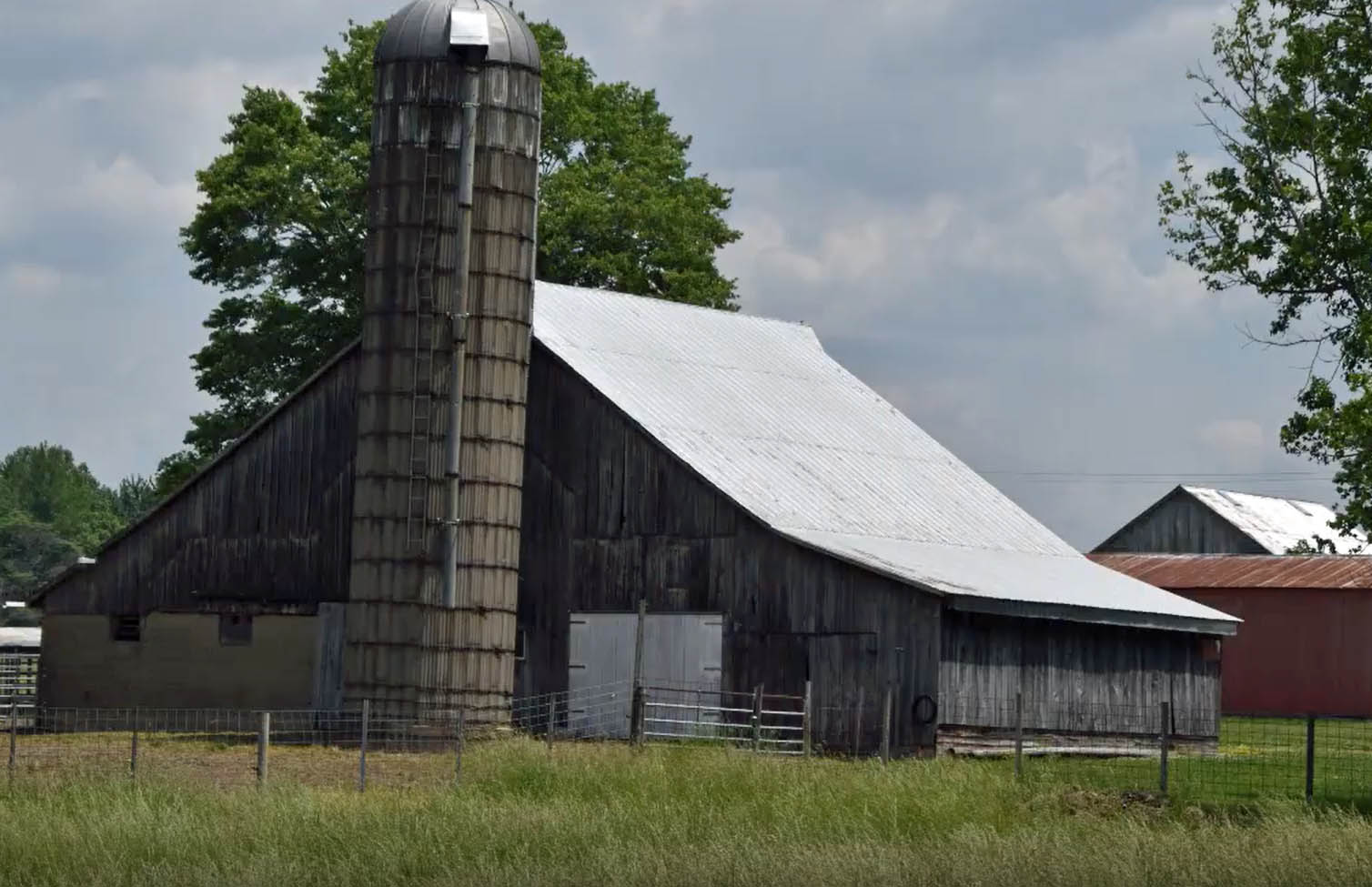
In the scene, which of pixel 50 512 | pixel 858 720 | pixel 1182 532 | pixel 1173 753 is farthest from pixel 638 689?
pixel 50 512

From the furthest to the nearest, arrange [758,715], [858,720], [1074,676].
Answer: [1074,676] → [858,720] → [758,715]

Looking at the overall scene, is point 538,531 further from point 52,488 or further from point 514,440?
point 52,488

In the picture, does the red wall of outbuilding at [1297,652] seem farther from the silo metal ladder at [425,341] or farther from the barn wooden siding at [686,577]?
the silo metal ladder at [425,341]

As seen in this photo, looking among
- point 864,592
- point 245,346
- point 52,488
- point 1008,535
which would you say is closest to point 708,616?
point 864,592

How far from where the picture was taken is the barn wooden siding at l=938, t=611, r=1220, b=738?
119 feet

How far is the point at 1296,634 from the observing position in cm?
5578

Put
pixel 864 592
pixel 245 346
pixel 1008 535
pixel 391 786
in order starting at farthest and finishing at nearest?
1. pixel 245 346
2. pixel 1008 535
3. pixel 864 592
4. pixel 391 786

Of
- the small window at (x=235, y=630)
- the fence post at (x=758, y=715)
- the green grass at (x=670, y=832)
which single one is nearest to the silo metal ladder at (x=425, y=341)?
the fence post at (x=758, y=715)

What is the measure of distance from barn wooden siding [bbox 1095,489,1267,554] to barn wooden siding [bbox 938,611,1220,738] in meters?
27.9

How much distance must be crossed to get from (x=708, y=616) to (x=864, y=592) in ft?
9.99

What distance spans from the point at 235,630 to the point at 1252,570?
88.4 ft

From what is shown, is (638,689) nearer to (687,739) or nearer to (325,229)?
(687,739)

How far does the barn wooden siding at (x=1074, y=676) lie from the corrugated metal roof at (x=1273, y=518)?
2761cm

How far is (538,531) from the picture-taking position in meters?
40.4
